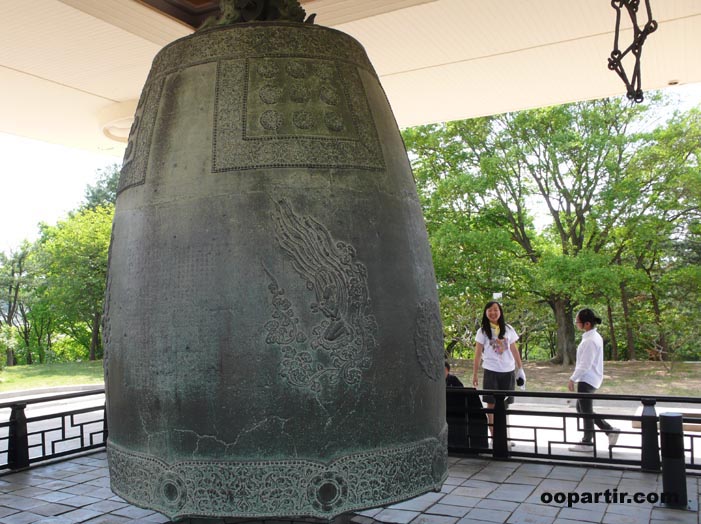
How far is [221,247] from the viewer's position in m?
1.74

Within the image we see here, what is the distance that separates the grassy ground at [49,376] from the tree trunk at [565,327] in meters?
11.9

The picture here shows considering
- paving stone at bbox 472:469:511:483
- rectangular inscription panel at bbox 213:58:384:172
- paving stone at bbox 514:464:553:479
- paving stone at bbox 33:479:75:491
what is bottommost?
paving stone at bbox 514:464:553:479

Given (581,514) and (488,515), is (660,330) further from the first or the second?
(488,515)

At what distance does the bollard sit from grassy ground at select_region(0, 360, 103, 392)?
1517cm

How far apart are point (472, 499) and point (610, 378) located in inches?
438

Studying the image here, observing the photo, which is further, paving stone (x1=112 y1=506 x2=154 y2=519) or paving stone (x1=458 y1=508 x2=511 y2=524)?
paving stone (x1=112 y1=506 x2=154 y2=519)

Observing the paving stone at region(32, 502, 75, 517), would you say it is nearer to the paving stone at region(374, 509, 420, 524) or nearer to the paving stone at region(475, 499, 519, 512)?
the paving stone at region(374, 509, 420, 524)

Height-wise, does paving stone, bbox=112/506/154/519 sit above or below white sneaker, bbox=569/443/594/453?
above

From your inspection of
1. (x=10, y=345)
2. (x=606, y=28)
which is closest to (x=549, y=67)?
(x=606, y=28)

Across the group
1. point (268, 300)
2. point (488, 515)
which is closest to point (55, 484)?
point (488, 515)

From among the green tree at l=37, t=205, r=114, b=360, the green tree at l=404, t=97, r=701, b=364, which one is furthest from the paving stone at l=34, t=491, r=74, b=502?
the green tree at l=37, t=205, r=114, b=360

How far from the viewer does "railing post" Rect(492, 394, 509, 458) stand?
6258mm

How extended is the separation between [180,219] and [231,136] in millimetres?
275

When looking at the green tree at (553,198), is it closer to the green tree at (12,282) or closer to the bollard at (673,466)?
the bollard at (673,466)
